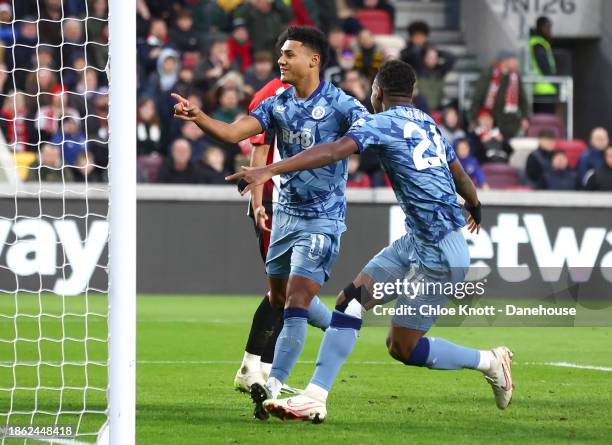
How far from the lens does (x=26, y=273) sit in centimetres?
1346

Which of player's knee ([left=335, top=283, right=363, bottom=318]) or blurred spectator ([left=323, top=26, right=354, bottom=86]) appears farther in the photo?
blurred spectator ([left=323, top=26, right=354, bottom=86])

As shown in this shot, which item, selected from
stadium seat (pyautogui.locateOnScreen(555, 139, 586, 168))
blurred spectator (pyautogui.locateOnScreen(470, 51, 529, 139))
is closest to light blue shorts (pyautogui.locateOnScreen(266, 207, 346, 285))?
blurred spectator (pyautogui.locateOnScreen(470, 51, 529, 139))

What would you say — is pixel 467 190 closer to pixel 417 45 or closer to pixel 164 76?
pixel 164 76

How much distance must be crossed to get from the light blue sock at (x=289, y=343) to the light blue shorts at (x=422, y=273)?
1.47 ft

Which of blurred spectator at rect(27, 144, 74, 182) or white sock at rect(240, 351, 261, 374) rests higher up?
blurred spectator at rect(27, 144, 74, 182)

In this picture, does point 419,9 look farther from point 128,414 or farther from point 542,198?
point 128,414

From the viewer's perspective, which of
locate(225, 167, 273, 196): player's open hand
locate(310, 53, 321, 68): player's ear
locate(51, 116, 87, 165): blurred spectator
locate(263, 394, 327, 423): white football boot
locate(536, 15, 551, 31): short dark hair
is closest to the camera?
locate(225, 167, 273, 196): player's open hand

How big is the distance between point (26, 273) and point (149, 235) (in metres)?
1.46

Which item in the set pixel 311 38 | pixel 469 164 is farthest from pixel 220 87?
pixel 311 38

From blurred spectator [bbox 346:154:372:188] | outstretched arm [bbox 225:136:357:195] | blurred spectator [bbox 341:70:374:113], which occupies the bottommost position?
blurred spectator [bbox 346:154:372:188]

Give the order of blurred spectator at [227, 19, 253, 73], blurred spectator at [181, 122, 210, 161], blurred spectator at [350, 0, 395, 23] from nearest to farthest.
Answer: blurred spectator at [181, 122, 210, 161], blurred spectator at [227, 19, 253, 73], blurred spectator at [350, 0, 395, 23]

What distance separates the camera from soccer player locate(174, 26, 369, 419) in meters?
6.80

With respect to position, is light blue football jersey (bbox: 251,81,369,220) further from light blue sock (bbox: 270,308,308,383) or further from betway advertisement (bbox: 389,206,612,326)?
betway advertisement (bbox: 389,206,612,326)

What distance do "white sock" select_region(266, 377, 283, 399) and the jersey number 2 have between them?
129 centimetres
